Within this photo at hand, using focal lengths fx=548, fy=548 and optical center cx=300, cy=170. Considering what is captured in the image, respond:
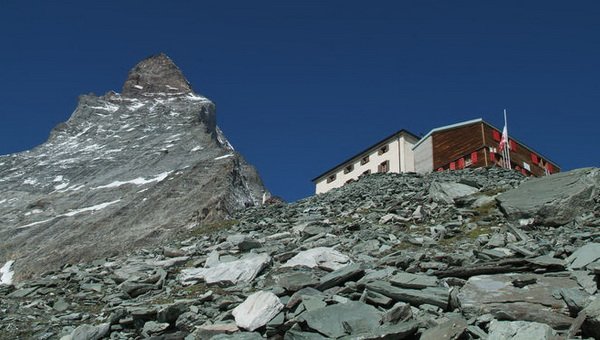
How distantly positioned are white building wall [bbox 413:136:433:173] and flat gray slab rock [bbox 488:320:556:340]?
4640 centimetres

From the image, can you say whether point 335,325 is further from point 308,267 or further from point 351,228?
point 351,228

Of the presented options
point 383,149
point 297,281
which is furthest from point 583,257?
point 383,149

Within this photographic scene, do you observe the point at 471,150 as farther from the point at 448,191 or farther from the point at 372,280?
the point at 372,280

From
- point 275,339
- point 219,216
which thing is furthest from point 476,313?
point 219,216

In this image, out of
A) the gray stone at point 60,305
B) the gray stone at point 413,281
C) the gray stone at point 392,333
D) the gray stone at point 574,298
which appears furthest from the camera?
the gray stone at point 60,305

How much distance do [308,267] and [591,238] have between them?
812cm

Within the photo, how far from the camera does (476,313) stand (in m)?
10.1

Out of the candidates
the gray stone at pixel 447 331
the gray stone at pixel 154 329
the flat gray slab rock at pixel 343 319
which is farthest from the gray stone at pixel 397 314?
the gray stone at pixel 154 329

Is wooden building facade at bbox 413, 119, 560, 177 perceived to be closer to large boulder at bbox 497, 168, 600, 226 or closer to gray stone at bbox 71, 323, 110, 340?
large boulder at bbox 497, 168, 600, 226

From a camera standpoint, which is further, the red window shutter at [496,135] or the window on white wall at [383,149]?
the window on white wall at [383,149]

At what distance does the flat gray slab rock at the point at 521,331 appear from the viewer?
27.7ft

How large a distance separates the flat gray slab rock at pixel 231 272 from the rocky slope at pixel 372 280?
0.17 feet

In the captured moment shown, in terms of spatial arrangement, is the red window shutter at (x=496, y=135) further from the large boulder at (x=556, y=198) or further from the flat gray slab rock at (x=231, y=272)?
the flat gray slab rock at (x=231, y=272)

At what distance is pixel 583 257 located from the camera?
1253 centimetres
